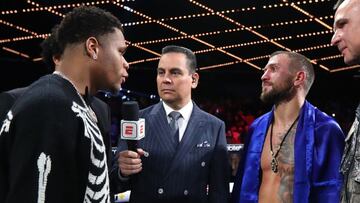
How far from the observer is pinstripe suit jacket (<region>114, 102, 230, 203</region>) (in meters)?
2.42

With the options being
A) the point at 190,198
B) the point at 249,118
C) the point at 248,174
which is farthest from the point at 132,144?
the point at 249,118

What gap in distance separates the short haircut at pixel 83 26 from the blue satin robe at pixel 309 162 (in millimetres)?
1392

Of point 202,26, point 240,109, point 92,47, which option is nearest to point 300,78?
point 92,47

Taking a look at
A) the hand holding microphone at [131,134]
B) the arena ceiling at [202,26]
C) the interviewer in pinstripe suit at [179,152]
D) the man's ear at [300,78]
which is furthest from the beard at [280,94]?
the arena ceiling at [202,26]

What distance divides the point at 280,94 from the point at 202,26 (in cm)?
493

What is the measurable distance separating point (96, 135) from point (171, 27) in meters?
6.37

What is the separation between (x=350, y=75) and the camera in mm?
12281

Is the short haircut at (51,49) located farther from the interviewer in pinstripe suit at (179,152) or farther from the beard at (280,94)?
the beard at (280,94)

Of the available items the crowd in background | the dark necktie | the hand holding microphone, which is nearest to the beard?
the dark necktie

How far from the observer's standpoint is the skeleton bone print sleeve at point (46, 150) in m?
1.30

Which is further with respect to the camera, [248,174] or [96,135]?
[248,174]

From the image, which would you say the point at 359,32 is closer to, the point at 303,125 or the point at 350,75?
the point at 303,125

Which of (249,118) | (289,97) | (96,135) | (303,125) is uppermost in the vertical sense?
(249,118)

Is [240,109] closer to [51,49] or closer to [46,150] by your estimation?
[51,49]
